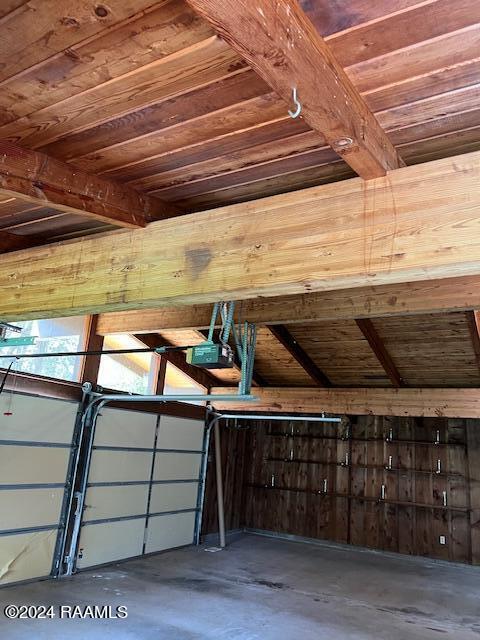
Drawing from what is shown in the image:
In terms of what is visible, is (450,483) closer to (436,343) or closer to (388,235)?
(436,343)

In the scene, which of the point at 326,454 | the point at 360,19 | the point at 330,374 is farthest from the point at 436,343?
the point at 360,19

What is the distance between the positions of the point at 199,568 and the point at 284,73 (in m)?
6.78

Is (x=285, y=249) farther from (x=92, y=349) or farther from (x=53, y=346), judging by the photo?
(x=92, y=349)

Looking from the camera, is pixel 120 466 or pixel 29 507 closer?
pixel 29 507

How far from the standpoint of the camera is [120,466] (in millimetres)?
6656

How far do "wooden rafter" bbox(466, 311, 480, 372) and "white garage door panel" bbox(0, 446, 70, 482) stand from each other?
517 cm

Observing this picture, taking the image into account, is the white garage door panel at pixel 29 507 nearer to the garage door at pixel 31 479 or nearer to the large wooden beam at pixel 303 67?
the garage door at pixel 31 479

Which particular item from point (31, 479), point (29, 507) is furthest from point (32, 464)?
point (29, 507)

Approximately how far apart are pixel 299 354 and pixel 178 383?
7.86ft

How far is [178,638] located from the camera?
4121 mm

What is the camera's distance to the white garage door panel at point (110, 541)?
6043 millimetres

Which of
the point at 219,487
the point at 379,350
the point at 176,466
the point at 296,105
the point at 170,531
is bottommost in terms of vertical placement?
the point at 170,531

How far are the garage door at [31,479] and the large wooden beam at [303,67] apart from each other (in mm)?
4860

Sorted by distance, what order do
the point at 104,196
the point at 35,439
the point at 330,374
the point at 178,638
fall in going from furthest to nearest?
the point at 330,374 → the point at 35,439 → the point at 178,638 → the point at 104,196
